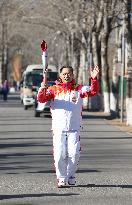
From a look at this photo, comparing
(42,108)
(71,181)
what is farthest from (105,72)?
(71,181)

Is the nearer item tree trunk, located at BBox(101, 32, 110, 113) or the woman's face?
the woman's face

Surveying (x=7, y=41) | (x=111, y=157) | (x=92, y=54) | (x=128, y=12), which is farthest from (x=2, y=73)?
(x=111, y=157)

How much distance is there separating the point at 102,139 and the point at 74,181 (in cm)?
1257

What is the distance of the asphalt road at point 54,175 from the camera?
40.2 ft

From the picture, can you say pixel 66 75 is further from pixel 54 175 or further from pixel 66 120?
pixel 54 175

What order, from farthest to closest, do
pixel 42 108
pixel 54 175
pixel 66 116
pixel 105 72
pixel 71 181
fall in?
pixel 105 72, pixel 42 108, pixel 54 175, pixel 71 181, pixel 66 116

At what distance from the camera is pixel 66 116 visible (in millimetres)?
13180

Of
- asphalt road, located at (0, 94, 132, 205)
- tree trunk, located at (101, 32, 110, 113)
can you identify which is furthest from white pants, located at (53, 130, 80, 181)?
tree trunk, located at (101, 32, 110, 113)

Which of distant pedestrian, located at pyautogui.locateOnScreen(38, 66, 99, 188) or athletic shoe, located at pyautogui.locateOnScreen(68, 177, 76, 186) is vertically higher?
distant pedestrian, located at pyautogui.locateOnScreen(38, 66, 99, 188)

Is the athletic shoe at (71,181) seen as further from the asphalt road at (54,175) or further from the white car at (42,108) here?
the white car at (42,108)

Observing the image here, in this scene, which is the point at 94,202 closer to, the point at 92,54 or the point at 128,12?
the point at 128,12

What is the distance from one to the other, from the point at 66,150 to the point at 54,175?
2118 millimetres

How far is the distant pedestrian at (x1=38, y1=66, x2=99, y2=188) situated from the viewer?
1320 centimetres

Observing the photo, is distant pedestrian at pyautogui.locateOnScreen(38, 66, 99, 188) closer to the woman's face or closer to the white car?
the woman's face
